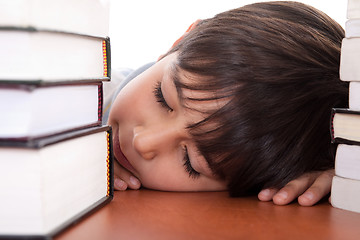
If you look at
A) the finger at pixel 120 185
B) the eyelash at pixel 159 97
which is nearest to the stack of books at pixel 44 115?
the finger at pixel 120 185

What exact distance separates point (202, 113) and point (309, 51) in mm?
237

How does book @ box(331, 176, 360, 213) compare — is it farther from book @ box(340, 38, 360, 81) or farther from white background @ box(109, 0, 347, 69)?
white background @ box(109, 0, 347, 69)

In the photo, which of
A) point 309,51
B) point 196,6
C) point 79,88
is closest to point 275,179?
point 309,51

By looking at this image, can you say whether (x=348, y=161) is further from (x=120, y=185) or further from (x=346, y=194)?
(x=120, y=185)

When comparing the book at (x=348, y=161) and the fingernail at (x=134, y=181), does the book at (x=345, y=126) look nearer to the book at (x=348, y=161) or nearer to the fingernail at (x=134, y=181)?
the book at (x=348, y=161)

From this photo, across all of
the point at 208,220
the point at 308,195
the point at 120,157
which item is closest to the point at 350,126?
the point at 308,195

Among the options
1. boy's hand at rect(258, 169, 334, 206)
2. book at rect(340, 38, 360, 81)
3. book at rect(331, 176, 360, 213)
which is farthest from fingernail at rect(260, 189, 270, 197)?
book at rect(340, 38, 360, 81)

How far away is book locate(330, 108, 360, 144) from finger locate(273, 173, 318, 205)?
0.12 m

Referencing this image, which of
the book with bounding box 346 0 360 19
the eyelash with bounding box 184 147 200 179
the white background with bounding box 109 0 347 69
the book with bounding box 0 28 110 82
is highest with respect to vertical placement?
the white background with bounding box 109 0 347 69

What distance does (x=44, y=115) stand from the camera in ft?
1.44

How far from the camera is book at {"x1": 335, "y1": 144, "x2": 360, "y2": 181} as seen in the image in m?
0.65

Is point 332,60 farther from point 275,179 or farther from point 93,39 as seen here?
point 93,39

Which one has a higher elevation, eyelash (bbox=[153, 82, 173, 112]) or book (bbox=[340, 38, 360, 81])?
book (bbox=[340, 38, 360, 81])

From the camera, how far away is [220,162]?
0.80 metres
